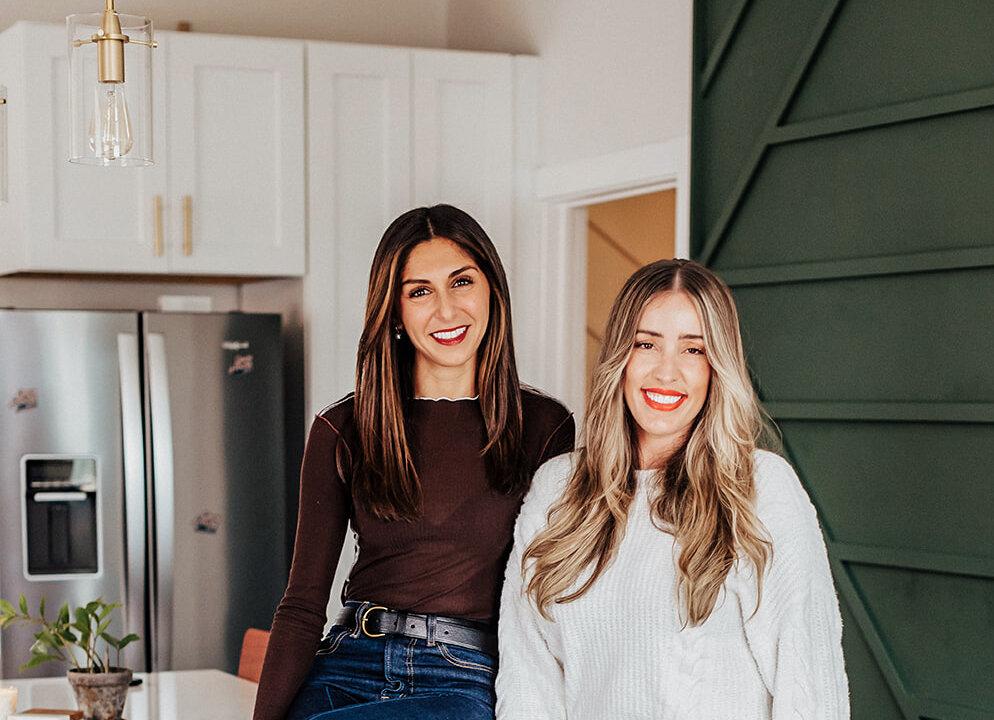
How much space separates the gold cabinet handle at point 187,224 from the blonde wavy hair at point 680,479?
2.39 meters

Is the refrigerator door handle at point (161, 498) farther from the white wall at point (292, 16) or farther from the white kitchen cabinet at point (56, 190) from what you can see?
the white wall at point (292, 16)

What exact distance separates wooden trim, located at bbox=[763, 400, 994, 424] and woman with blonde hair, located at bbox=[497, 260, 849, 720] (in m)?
0.74

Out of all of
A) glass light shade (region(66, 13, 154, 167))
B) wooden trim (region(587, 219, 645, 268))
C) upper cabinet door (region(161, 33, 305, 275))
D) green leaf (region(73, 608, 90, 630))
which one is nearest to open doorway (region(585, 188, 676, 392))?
wooden trim (region(587, 219, 645, 268))

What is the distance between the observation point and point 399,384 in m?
2.10

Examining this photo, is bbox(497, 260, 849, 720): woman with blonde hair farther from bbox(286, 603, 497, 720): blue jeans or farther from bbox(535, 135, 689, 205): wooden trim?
bbox(535, 135, 689, 205): wooden trim

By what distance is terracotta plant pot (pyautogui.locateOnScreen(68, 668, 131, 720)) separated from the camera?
2366 mm

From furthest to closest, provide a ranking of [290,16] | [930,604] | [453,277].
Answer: [290,16], [930,604], [453,277]

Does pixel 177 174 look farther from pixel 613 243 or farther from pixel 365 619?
pixel 365 619

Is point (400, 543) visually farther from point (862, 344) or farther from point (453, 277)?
point (862, 344)

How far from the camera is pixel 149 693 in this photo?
107 inches

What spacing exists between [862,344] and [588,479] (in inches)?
40.8

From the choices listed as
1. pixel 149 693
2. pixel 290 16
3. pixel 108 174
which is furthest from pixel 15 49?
pixel 149 693

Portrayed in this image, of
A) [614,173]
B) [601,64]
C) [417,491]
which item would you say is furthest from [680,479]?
[601,64]

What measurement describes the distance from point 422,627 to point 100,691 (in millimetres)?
739
